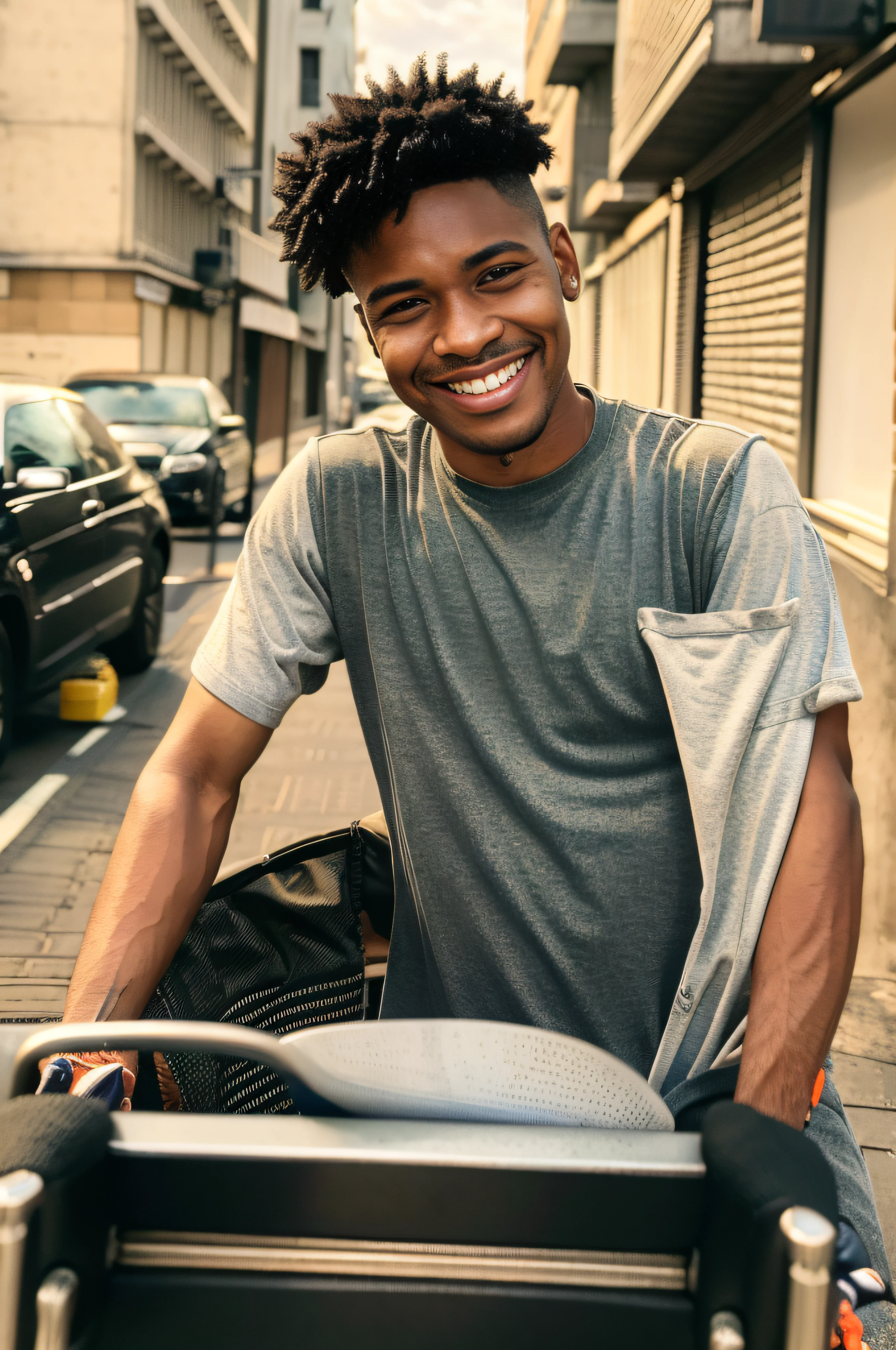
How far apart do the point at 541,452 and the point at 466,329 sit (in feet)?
0.63

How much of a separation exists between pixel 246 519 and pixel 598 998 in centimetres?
1657

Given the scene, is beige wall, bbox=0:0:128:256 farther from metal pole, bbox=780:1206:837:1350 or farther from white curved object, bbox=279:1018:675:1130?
metal pole, bbox=780:1206:837:1350

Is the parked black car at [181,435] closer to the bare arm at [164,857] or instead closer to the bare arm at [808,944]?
the bare arm at [164,857]

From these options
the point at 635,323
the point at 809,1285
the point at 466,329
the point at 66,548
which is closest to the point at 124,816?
the point at 466,329

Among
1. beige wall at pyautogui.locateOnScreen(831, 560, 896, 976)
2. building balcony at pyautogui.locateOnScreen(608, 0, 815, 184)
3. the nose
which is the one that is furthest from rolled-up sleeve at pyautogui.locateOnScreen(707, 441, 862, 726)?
building balcony at pyautogui.locateOnScreen(608, 0, 815, 184)

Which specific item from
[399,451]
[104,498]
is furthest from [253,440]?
[399,451]

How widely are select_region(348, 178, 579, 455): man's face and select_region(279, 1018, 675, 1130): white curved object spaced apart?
922mm

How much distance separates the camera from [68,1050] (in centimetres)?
106

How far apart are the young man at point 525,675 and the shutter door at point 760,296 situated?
219 inches

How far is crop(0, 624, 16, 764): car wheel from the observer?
640 cm

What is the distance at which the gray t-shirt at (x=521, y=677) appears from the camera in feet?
5.42

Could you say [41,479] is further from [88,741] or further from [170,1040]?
[170,1040]

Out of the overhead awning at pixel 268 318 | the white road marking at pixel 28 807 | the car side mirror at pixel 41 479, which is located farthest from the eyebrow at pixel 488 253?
the overhead awning at pixel 268 318

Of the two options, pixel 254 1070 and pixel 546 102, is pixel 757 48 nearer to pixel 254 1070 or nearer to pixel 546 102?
pixel 254 1070
